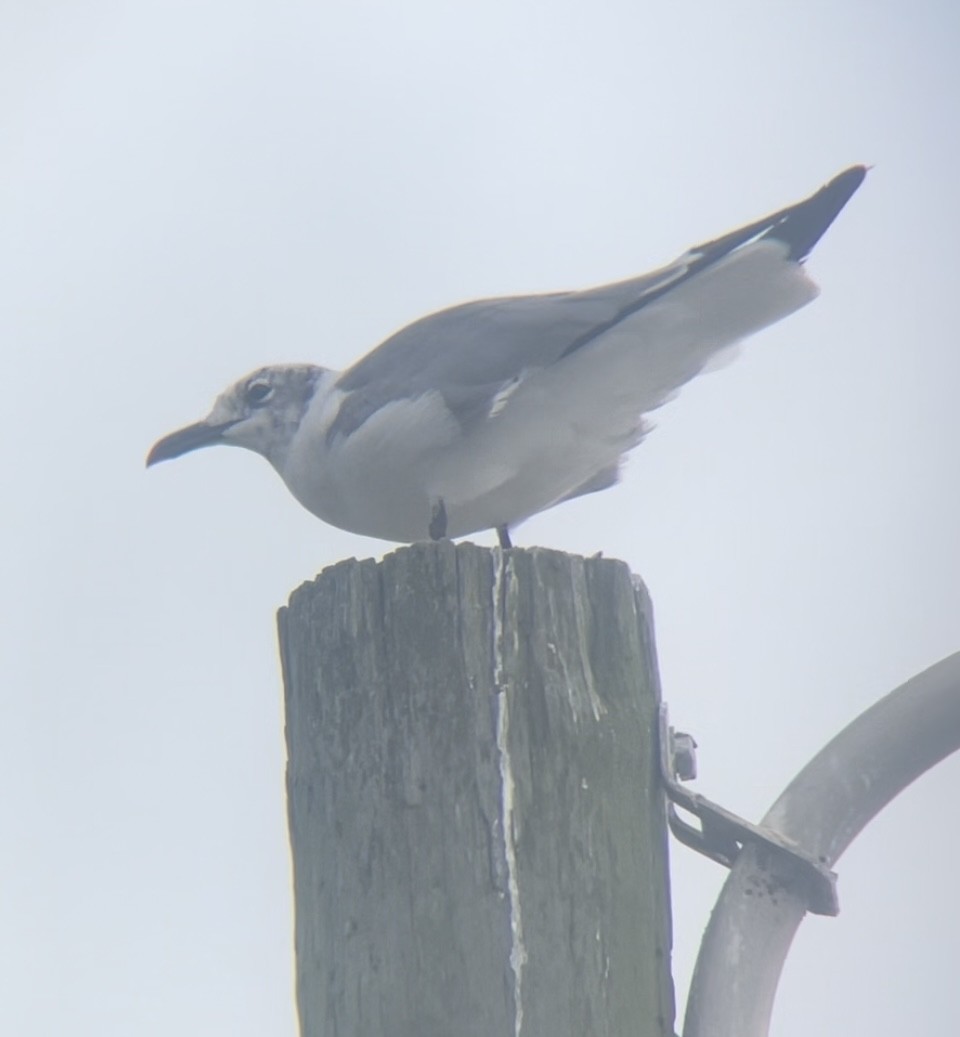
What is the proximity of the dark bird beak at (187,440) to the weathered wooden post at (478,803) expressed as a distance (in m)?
3.48

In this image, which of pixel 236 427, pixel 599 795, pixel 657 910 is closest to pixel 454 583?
pixel 599 795

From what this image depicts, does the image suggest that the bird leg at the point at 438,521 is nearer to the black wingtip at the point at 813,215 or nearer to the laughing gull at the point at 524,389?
the laughing gull at the point at 524,389

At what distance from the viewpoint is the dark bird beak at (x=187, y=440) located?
627 centimetres

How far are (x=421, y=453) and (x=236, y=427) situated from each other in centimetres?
150

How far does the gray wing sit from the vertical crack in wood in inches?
83.5

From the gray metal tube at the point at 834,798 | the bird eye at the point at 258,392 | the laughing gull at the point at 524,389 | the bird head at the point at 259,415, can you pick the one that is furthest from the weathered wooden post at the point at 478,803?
the bird eye at the point at 258,392

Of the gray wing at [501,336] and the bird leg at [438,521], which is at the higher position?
the gray wing at [501,336]

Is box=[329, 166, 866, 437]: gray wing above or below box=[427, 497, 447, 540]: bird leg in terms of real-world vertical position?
above

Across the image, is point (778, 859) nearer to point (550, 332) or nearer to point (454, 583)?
point (454, 583)

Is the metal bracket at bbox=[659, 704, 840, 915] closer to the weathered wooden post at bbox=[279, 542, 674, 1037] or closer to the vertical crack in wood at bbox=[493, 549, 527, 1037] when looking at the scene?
the weathered wooden post at bbox=[279, 542, 674, 1037]

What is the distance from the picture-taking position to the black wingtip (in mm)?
4367

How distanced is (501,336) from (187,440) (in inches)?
65.1

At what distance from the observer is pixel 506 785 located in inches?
102

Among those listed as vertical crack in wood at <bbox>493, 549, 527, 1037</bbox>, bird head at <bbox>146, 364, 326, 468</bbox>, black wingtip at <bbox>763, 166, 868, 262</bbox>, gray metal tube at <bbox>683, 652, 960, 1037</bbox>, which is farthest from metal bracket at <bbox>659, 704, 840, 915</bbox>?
bird head at <bbox>146, 364, 326, 468</bbox>
